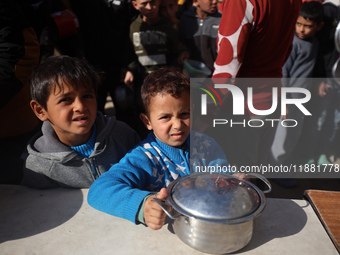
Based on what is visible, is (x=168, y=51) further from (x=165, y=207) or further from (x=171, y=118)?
(x=165, y=207)

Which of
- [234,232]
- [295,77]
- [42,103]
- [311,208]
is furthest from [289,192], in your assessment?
[42,103]

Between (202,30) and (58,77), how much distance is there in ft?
5.58

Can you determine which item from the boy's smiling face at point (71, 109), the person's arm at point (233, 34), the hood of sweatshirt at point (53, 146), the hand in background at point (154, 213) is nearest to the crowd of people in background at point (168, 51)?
the person's arm at point (233, 34)

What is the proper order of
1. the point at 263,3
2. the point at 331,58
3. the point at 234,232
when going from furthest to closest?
the point at 331,58 → the point at 263,3 → the point at 234,232

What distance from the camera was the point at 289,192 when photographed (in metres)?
2.46

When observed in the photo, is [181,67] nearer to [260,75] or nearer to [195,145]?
[260,75]

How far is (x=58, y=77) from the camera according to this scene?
1.15 m

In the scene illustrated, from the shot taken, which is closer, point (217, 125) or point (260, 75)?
point (260, 75)

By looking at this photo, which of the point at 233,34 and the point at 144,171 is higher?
the point at 233,34

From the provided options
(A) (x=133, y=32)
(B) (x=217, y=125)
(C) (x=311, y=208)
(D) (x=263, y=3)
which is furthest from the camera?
(A) (x=133, y=32)

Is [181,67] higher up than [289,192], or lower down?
higher up

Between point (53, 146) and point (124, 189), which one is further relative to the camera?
point (53, 146)

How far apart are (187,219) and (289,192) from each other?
75.2 inches

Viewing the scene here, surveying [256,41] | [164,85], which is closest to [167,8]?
[256,41]
